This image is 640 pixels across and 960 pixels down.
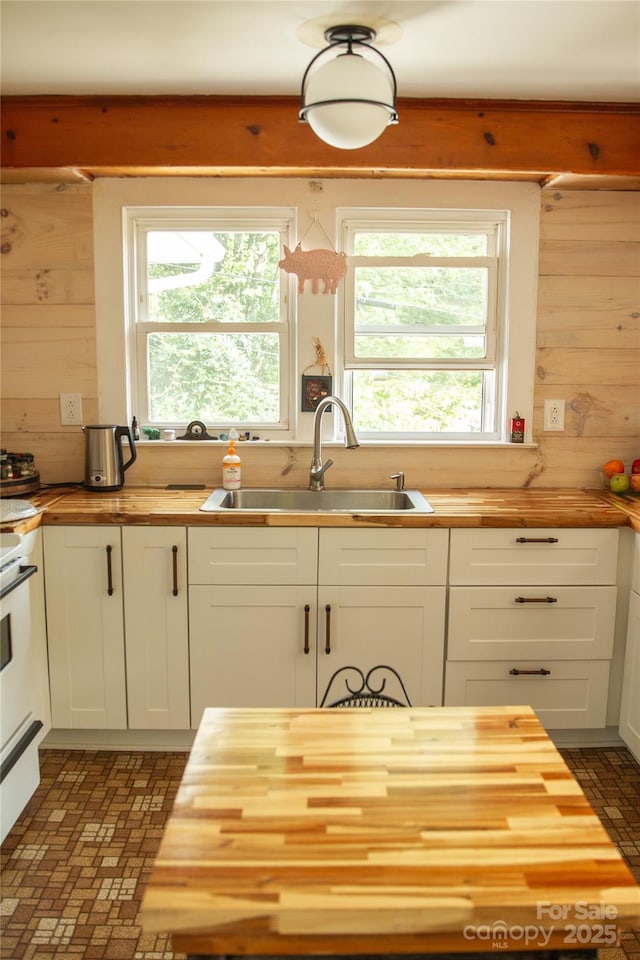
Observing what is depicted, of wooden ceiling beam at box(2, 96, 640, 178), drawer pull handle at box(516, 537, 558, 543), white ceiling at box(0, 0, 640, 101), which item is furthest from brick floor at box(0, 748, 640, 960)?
white ceiling at box(0, 0, 640, 101)

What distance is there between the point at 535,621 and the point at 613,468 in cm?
79

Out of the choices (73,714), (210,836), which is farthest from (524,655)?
(210,836)

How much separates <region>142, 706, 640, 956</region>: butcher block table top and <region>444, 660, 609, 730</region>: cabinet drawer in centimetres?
136

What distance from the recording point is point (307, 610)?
260 cm

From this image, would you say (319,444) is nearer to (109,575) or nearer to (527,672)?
(109,575)

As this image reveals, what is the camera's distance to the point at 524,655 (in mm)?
2680

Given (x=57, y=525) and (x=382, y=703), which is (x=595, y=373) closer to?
(x=382, y=703)

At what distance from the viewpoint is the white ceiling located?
199 cm

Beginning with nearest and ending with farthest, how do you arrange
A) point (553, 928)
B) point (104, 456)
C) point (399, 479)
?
point (553, 928) → point (104, 456) → point (399, 479)

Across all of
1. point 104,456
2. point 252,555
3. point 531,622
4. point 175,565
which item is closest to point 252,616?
point 252,555

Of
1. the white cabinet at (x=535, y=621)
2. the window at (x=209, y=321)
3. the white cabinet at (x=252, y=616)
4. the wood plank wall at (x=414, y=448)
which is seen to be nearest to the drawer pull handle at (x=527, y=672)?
the white cabinet at (x=535, y=621)

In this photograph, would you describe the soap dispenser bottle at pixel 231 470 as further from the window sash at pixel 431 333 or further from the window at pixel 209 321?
the window sash at pixel 431 333

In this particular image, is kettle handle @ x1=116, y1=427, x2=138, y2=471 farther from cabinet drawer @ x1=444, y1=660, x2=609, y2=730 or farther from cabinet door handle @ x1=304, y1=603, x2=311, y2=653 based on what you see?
cabinet drawer @ x1=444, y1=660, x2=609, y2=730

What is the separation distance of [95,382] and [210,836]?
234 cm
